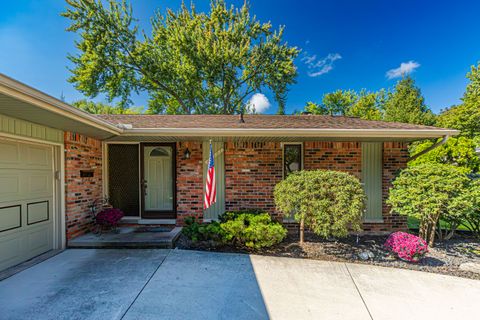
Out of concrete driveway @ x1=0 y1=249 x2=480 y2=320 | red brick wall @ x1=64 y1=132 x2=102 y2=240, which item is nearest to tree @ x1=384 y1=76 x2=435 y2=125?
concrete driveway @ x1=0 y1=249 x2=480 y2=320

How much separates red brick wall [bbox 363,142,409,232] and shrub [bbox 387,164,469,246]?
32.6 inches

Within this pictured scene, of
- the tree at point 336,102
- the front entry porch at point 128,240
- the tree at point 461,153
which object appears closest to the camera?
the front entry porch at point 128,240

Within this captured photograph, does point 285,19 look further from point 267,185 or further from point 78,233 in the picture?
point 78,233

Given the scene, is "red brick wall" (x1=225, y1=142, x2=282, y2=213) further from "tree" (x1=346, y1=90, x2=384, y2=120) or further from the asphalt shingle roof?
"tree" (x1=346, y1=90, x2=384, y2=120)

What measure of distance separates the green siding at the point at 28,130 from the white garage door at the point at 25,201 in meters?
0.21

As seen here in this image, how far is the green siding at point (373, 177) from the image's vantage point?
5.48m

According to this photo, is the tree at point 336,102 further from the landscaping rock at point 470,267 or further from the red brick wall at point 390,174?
the landscaping rock at point 470,267

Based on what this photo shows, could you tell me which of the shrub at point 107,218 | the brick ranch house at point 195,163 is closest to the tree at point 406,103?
the brick ranch house at point 195,163

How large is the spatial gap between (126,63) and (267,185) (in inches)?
558

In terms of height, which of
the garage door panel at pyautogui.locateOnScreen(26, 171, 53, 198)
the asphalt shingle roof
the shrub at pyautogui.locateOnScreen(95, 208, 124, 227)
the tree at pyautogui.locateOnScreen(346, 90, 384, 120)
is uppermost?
the tree at pyautogui.locateOnScreen(346, 90, 384, 120)

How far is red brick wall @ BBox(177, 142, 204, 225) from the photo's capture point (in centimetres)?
549

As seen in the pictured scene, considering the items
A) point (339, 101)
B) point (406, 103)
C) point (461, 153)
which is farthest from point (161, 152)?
point (406, 103)

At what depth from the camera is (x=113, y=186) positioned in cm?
573

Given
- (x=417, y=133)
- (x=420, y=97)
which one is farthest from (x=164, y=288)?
(x=420, y=97)
